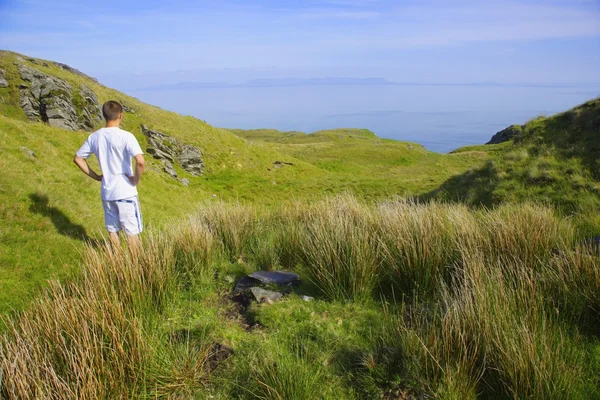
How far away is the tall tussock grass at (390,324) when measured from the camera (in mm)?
3342

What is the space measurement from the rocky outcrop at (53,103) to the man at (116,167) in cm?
2105

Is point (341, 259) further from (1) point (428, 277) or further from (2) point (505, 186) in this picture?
(2) point (505, 186)

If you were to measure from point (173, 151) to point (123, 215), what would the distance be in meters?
25.8

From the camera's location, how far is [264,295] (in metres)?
5.63

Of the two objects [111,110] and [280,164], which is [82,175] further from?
[280,164]

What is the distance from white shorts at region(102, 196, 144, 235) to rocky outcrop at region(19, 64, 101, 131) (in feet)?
69.1

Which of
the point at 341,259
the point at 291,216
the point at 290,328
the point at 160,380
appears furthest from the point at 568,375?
the point at 291,216

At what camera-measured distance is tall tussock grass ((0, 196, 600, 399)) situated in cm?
334

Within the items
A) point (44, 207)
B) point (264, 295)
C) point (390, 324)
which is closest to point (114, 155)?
point (264, 295)

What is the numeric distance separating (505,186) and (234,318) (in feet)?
41.2

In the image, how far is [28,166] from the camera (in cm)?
1064

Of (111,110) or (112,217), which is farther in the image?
(112,217)

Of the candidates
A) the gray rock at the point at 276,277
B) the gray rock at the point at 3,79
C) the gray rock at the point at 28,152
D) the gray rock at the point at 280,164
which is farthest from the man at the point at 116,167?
the gray rock at the point at 280,164

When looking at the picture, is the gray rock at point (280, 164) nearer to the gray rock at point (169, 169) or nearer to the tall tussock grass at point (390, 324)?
the gray rock at point (169, 169)
